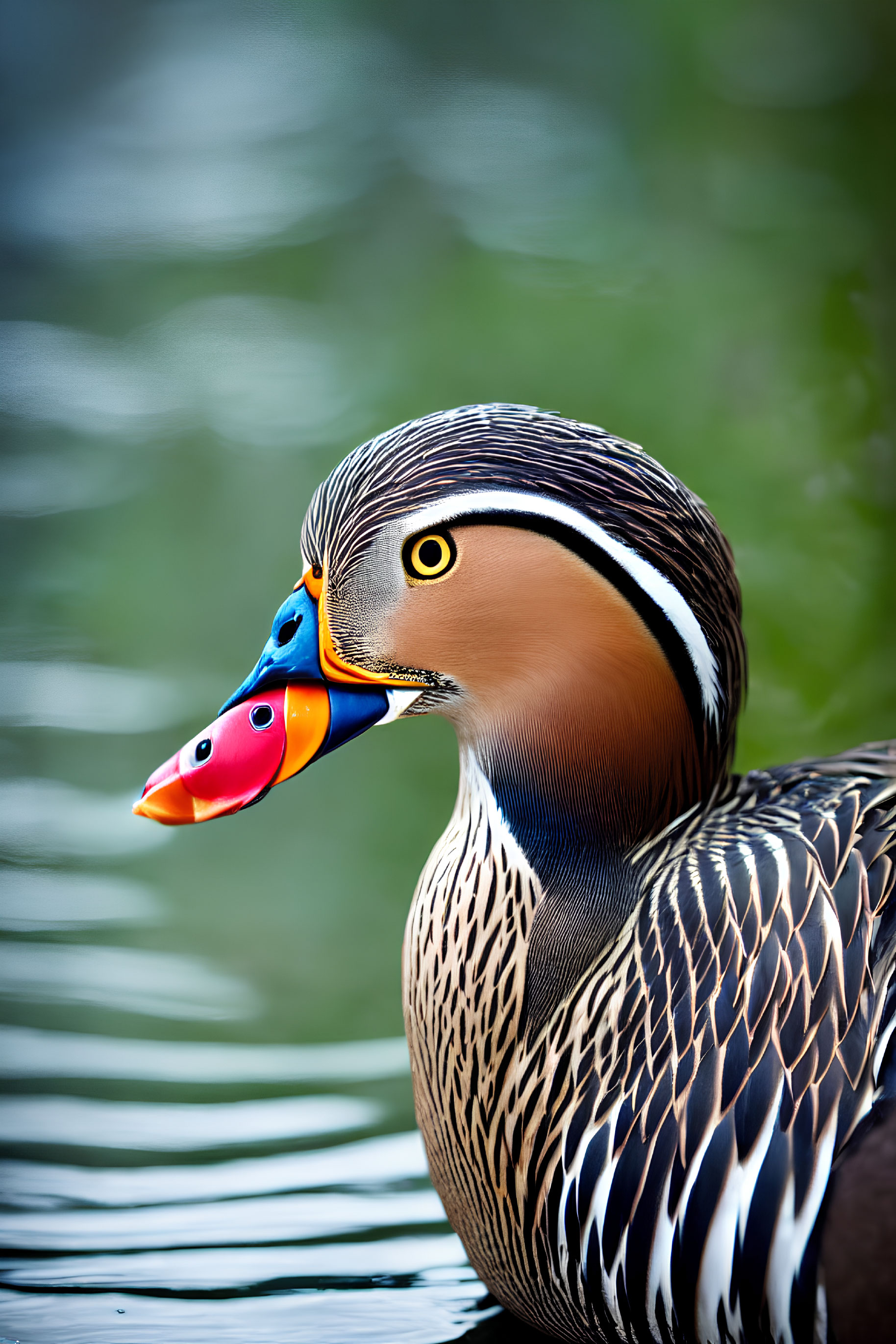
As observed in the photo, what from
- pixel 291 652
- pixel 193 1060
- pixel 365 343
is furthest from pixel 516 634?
pixel 365 343

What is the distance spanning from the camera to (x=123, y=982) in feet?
4.70

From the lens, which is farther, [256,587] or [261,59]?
[256,587]

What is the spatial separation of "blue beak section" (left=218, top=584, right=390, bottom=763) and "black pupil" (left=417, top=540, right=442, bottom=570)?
3.1 inches

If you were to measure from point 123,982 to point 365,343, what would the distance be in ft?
2.92

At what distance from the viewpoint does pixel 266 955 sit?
1563mm

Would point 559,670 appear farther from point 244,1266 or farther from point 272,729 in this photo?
point 244,1266

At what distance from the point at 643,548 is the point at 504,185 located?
40.4 inches

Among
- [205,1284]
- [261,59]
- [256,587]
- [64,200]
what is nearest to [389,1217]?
[205,1284]

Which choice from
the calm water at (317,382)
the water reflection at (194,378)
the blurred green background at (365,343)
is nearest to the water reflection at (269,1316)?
the calm water at (317,382)

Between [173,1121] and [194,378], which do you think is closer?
[173,1121]

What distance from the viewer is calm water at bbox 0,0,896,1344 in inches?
53.4

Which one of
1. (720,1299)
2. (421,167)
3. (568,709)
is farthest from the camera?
(421,167)

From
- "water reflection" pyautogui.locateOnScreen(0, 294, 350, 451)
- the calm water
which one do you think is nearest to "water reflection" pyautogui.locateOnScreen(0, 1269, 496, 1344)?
the calm water

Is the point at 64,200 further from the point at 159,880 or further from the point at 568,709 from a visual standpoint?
the point at 568,709
